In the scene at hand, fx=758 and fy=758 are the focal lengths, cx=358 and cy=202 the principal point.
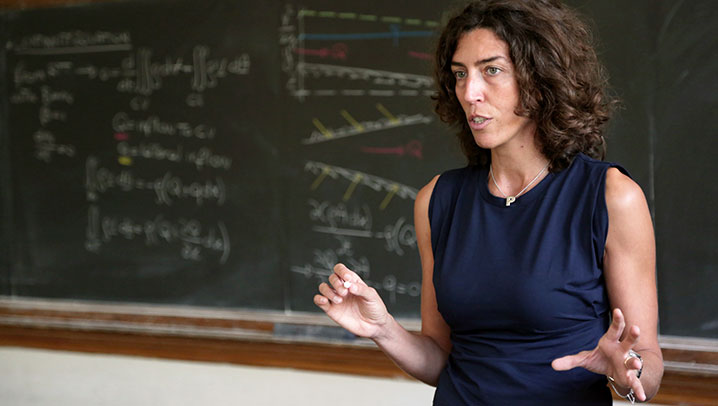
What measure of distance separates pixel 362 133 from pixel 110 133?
1.27 meters

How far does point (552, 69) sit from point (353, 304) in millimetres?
589

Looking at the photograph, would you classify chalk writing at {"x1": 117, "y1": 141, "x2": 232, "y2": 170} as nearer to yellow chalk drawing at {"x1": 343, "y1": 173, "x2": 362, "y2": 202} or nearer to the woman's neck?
yellow chalk drawing at {"x1": 343, "y1": 173, "x2": 362, "y2": 202}

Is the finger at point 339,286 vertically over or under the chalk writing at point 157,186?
over

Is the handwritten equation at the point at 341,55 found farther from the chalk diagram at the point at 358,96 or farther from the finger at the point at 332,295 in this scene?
the finger at the point at 332,295

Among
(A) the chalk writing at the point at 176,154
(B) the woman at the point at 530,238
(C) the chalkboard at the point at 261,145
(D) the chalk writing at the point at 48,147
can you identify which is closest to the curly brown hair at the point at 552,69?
(B) the woman at the point at 530,238

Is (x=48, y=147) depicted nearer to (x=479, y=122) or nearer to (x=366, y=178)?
(x=366, y=178)

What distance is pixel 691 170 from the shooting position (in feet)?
8.30

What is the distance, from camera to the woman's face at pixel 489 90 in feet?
4.58

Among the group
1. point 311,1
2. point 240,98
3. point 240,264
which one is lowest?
point 240,264

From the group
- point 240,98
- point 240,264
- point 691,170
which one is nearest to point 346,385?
point 240,264

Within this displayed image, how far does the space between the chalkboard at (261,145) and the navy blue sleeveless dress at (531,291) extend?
1.32 meters

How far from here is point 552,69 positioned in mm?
1383

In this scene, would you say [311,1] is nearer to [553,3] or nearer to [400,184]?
[400,184]

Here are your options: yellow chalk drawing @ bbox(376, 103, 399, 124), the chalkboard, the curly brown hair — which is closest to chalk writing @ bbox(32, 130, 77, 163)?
the chalkboard
